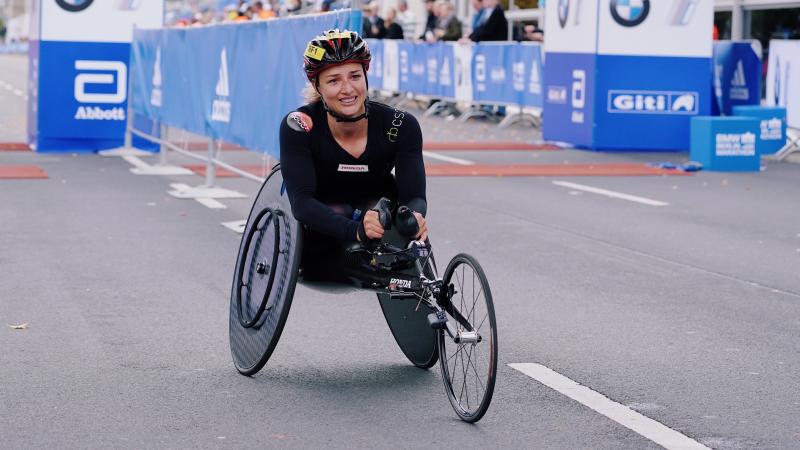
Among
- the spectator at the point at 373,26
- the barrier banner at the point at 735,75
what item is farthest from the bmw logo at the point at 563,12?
the spectator at the point at 373,26

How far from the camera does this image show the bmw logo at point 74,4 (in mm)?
19172

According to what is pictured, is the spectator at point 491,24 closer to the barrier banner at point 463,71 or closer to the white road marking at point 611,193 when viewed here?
the barrier banner at point 463,71

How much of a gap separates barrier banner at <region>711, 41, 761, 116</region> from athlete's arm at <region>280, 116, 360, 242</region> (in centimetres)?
1592

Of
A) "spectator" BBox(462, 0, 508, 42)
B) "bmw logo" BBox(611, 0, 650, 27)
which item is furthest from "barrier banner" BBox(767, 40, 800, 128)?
"spectator" BBox(462, 0, 508, 42)

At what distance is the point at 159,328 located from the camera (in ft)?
25.7

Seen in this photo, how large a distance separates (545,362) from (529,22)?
3073 centimetres

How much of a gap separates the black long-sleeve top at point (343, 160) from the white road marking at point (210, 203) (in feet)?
24.1

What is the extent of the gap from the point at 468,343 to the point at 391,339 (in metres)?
1.88

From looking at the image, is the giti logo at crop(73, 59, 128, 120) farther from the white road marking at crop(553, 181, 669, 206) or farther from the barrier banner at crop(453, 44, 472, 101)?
the barrier banner at crop(453, 44, 472, 101)

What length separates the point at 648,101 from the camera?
20.4 metres

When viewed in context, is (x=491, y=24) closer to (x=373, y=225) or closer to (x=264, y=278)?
(x=264, y=278)

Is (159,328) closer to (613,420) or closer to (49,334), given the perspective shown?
(49,334)

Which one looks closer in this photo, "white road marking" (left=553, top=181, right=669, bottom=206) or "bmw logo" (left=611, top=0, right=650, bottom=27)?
"white road marking" (left=553, top=181, right=669, bottom=206)

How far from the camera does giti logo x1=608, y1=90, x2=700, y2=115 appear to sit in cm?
2038
